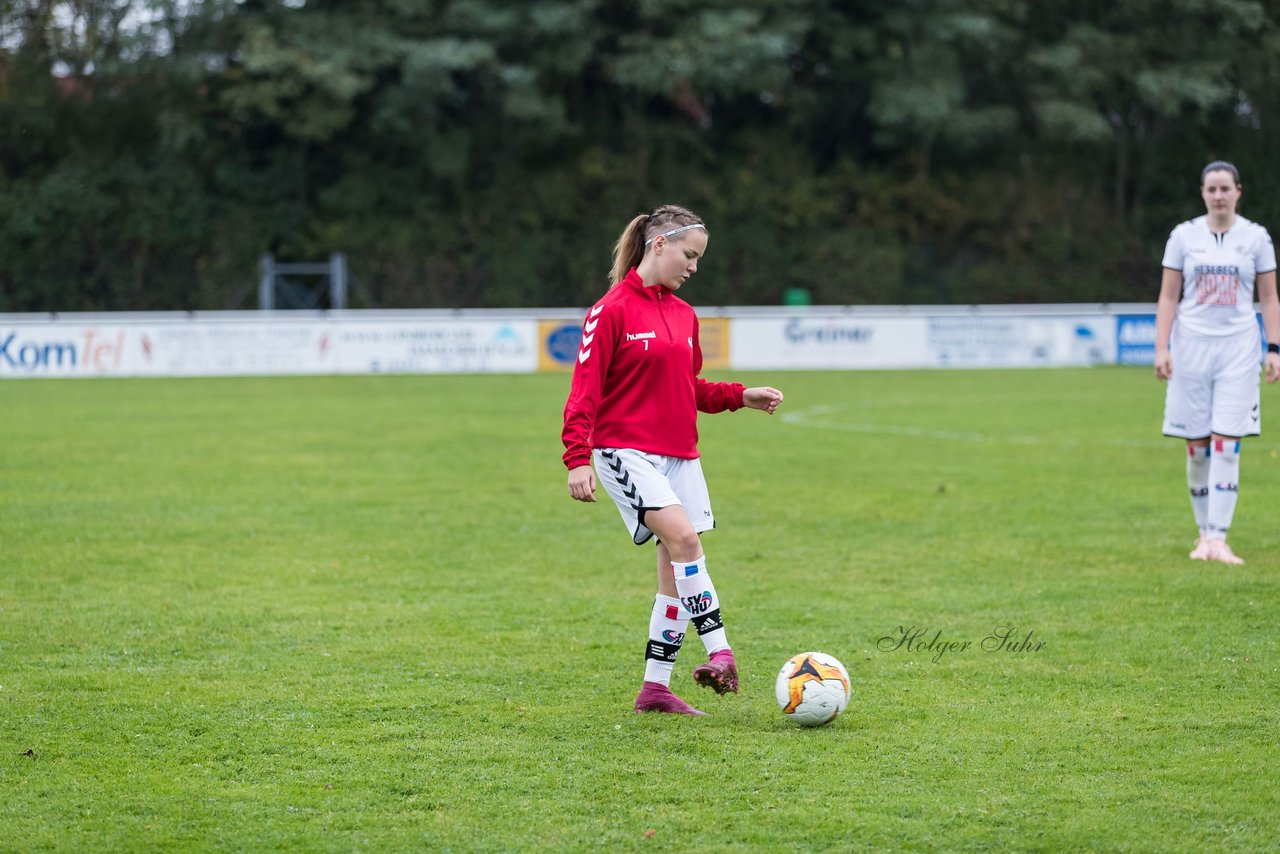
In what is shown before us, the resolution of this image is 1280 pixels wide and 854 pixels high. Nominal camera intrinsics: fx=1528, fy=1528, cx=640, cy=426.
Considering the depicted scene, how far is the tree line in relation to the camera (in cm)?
3966

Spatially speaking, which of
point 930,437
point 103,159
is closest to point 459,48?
point 103,159

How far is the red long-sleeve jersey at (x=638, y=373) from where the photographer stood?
5672mm

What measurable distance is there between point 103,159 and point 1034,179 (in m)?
26.3

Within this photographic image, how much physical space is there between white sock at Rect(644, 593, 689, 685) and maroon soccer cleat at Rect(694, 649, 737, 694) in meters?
0.18

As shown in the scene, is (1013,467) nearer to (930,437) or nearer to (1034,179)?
(930,437)

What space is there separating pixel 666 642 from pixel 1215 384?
15.7 ft

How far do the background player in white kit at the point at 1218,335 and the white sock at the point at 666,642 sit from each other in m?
4.33

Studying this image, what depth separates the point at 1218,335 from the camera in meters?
9.10

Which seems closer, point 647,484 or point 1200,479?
point 647,484

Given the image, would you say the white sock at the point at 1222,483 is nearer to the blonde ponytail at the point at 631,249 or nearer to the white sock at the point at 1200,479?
the white sock at the point at 1200,479

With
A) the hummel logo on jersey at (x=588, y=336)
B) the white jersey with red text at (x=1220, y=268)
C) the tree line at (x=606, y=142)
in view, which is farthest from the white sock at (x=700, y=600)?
the tree line at (x=606, y=142)

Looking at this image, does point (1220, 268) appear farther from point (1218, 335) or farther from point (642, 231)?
point (642, 231)
